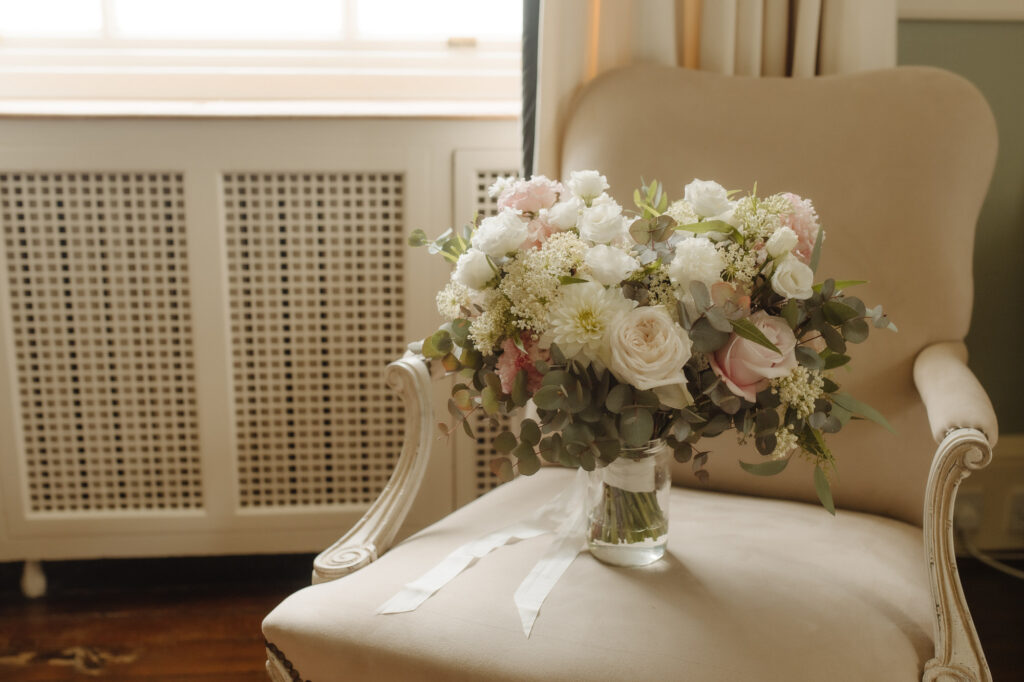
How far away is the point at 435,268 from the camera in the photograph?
1.69 meters

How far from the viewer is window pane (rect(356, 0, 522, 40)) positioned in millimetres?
1910

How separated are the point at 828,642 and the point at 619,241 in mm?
465

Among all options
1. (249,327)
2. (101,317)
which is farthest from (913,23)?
(101,317)

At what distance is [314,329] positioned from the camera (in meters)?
1.74

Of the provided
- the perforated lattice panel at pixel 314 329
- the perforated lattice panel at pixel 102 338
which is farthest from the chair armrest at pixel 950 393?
the perforated lattice panel at pixel 102 338

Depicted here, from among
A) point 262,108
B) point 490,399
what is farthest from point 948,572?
point 262,108

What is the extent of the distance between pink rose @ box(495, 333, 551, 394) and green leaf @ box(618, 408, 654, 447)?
0.32 feet

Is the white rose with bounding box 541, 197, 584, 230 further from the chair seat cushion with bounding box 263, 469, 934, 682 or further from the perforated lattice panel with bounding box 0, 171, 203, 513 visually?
the perforated lattice panel with bounding box 0, 171, 203, 513

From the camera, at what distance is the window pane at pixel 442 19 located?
6.27 ft

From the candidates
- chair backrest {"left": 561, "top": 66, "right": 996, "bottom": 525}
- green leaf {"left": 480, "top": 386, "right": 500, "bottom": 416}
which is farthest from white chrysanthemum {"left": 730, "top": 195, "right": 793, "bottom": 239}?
chair backrest {"left": 561, "top": 66, "right": 996, "bottom": 525}

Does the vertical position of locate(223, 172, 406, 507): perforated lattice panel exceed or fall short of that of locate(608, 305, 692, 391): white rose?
it falls short

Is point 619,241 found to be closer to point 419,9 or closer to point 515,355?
point 515,355

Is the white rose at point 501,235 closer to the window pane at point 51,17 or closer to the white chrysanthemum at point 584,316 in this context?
the white chrysanthemum at point 584,316

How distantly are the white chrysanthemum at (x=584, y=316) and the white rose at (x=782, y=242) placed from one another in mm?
152
